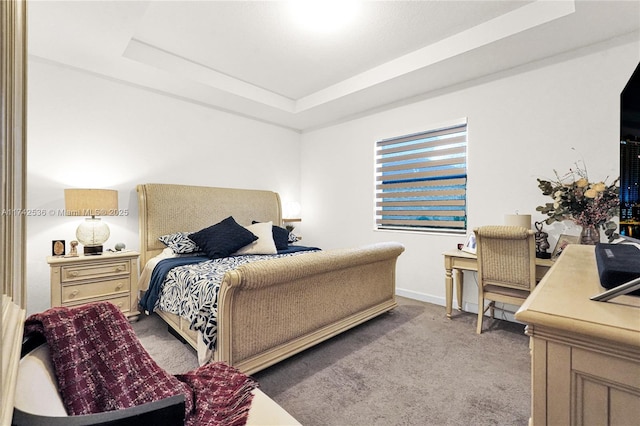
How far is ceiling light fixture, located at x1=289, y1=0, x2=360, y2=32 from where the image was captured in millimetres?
2271

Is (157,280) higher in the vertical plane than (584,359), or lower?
lower

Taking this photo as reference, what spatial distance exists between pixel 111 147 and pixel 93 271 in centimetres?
136

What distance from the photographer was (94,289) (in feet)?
8.75

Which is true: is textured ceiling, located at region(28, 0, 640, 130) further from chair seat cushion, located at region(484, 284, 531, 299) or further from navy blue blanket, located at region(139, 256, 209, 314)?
chair seat cushion, located at region(484, 284, 531, 299)

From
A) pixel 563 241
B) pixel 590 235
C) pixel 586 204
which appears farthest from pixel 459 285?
pixel 586 204

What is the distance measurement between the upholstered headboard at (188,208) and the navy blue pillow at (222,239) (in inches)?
15.5

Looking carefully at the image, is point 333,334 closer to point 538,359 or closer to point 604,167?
point 538,359

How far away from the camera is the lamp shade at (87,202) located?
2.58 meters

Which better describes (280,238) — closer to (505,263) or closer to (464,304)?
(464,304)

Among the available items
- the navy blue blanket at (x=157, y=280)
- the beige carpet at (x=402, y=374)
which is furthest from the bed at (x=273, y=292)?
the navy blue blanket at (x=157, y=280)

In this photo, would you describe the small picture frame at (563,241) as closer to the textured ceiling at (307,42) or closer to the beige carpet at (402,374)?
the beige carpet at (402,374)

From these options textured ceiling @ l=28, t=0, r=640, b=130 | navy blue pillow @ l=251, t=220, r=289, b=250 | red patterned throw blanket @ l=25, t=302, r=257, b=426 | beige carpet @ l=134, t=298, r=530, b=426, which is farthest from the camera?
navy blue pillow @ l=251, t=220, r=289, b=250

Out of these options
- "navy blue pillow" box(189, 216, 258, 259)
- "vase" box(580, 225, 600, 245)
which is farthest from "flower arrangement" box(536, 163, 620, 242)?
"navy blue pillow" box(189, 216, 258, 259)

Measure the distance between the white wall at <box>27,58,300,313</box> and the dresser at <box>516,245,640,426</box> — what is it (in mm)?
3729
